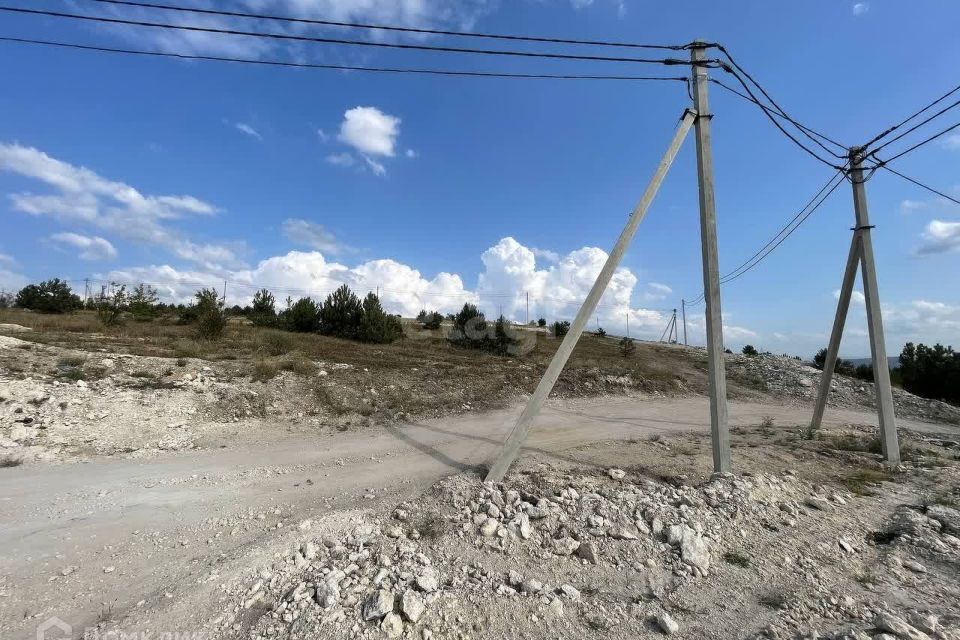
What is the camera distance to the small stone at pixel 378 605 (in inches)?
117

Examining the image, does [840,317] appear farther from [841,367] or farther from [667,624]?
[841,367]

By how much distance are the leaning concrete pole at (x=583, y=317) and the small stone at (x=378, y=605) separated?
2.55 m

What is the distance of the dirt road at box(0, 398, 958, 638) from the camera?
3244 millimetres

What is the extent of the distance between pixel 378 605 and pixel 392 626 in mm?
213

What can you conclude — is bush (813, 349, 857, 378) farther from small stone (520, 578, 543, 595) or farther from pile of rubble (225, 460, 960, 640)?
small stone (520, 578, 543, 595)

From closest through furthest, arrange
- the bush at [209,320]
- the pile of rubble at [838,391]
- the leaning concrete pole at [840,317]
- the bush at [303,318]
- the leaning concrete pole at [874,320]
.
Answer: the leaning concrete pole at [874,320] < the leaning concrete pole at [840,317] < the pile of rubble at [838,391] < the bush at [209,320] < the bush at [303,318]

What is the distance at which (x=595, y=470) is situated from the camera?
6246mm

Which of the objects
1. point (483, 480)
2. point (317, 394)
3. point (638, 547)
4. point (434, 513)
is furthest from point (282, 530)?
point (317, 394)

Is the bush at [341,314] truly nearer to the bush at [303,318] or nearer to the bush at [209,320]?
the bush at [303,318]

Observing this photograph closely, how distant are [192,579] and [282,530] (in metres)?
0.93

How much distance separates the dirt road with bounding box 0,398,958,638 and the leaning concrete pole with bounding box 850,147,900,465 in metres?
4.61

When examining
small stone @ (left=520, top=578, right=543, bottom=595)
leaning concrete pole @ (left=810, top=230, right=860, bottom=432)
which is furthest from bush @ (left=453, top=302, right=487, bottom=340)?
small stone @ (left=520, top=578, right=543, bottom=595)

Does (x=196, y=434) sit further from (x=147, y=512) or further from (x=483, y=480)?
(x=483, y=480)

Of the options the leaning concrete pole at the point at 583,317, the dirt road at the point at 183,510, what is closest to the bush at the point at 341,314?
the dirt road at the point at 183,510
